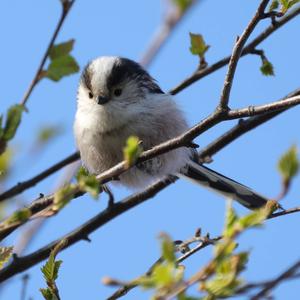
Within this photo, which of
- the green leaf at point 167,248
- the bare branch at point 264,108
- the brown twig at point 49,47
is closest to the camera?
the green leaf at point 167,248

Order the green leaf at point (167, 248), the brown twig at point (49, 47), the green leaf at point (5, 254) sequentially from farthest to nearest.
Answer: the green leaf at point (5, 254), the brown twig at point (49, 47), the green leaf at point (167, 248)

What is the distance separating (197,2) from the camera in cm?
167

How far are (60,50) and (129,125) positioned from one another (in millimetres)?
1550

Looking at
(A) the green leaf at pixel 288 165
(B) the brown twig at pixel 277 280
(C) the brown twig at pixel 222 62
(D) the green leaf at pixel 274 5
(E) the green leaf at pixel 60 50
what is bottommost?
(B) the brown twig at pixel 277 280

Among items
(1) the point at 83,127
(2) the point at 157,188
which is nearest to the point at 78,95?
(1) the point at 83,127

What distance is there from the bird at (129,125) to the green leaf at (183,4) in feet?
4.08

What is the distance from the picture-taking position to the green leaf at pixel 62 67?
1383 mm

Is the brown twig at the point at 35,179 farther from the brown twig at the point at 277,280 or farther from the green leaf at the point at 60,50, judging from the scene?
the brown twig at the point at 277,280

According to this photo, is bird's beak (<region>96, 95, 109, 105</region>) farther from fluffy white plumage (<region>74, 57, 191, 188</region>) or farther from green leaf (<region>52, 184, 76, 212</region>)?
green leaf (<region>52, 184, 76, 212</region>)

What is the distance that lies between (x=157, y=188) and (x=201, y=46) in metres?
0.75

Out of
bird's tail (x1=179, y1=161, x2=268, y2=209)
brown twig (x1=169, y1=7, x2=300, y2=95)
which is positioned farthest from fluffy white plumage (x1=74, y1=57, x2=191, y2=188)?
brown twig (x1=169, y1=7, x2=300, y2=95)

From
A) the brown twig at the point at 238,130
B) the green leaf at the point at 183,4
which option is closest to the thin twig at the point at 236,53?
the green leaf at the point at 183,4

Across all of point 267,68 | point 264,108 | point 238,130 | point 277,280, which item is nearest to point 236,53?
point 264,108

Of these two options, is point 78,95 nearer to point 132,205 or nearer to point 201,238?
point 132,205
